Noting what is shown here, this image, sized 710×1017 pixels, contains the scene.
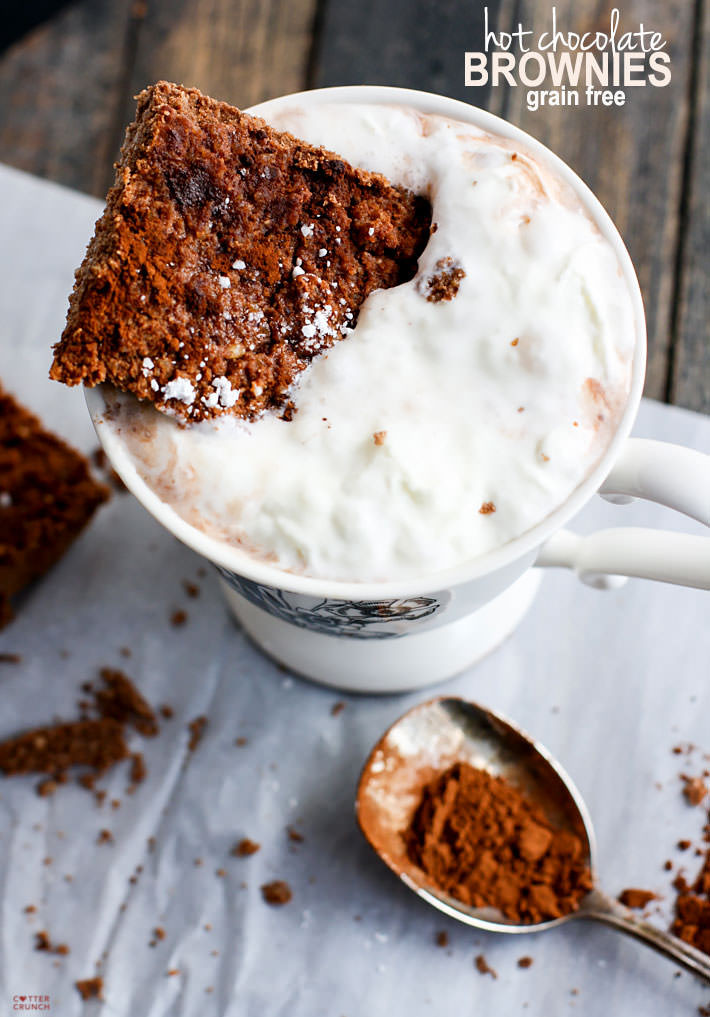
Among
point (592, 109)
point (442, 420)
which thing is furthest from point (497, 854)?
point (592, 109)

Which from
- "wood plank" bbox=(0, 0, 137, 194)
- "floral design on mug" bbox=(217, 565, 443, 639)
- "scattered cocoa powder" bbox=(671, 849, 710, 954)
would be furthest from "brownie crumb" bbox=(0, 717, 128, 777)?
"wood plank" bbox=(0, 0, 137, 194)

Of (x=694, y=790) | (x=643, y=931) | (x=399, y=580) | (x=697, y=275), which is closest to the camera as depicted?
(x=399, y=580)

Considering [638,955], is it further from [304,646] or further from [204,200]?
[204,200]

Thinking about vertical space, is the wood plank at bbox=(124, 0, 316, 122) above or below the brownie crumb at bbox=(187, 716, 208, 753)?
above

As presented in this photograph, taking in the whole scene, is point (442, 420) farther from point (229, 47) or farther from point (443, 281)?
point (229, 47)

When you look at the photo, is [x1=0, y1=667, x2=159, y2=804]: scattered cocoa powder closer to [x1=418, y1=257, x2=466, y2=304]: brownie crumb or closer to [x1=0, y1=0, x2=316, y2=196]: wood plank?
[x1=418, y1=257, x2=466, y2=304]: brownie crumb

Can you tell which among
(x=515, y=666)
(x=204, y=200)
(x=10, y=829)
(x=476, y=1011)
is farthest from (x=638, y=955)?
(x=204, y=200)

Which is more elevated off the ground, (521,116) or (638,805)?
Answer: (521,116)
